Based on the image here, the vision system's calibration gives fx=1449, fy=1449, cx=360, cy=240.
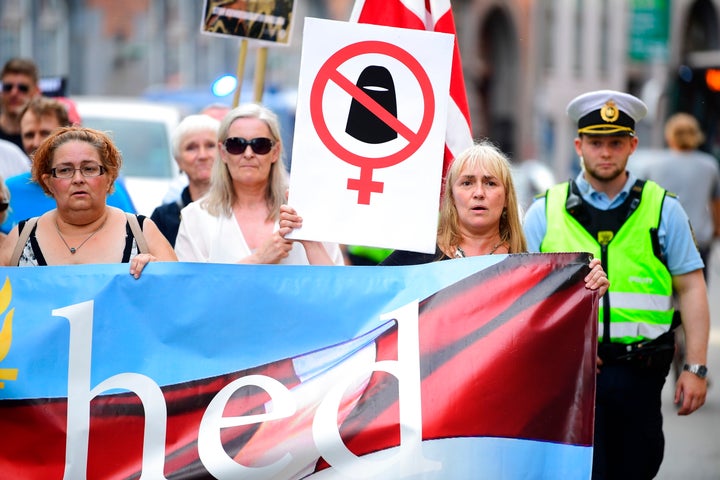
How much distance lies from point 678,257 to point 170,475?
2045mm

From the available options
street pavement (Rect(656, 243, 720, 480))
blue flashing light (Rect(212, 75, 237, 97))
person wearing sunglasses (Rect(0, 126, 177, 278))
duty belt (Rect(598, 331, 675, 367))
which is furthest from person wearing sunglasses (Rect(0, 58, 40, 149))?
duty belt (Rect(598, 331, 675, 367))

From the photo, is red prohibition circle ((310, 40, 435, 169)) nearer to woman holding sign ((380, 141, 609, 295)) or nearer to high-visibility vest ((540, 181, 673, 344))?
woman holding sign ((380, 141, 609, 295))

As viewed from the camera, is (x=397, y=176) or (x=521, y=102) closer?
(x=397, y=176)

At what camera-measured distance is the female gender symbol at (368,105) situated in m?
5.11

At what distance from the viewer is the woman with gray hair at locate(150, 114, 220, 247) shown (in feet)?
24.1

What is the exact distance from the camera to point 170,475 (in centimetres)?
467

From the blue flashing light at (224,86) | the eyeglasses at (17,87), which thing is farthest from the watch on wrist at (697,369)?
the eyeglasses at (17,87)

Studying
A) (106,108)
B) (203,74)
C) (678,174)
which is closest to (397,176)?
(678,174)

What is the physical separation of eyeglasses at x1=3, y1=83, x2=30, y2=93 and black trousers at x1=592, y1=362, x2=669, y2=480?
5.62 metres

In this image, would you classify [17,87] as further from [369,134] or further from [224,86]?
[369,134]

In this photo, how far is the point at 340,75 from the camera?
5148mm

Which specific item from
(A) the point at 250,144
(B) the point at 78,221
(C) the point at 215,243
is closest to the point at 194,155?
(A) the point at 250,144

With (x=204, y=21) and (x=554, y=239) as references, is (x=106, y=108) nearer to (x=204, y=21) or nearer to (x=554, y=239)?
(x=204, y=21)

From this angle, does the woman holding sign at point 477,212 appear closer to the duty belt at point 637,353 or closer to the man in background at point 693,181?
the duty belt at point 637,353
